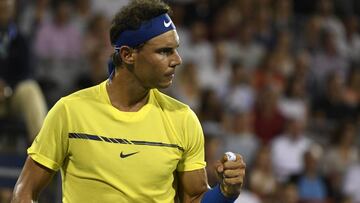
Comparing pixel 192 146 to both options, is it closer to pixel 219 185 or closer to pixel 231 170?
pixel 219 185

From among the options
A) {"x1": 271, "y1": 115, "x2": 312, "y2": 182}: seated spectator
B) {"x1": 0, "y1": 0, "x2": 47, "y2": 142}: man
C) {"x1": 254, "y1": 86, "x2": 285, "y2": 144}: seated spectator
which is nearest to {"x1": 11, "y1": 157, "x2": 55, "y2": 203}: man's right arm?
{"x1": 0, "y1": 0, "x2": 47, "y2": 142}: man

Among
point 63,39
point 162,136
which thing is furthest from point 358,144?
point 162,136

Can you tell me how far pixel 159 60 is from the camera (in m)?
4.19

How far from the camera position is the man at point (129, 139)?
13.8ft

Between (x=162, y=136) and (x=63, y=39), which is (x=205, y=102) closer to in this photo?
(x=63, y=39)

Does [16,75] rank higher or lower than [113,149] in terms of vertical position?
lower

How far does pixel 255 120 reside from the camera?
10.6 meters

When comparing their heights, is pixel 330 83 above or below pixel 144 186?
below

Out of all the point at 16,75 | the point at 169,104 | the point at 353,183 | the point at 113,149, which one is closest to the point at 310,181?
the point at 353,183

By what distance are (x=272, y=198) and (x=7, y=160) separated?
9.44ft

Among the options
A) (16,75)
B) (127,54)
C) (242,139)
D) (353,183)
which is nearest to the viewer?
(127,54)

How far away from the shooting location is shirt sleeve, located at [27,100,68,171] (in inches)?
165

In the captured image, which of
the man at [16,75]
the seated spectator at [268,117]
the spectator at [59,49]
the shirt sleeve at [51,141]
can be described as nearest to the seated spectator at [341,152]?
the seated spectator at [268,117]

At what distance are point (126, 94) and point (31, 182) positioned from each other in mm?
598
